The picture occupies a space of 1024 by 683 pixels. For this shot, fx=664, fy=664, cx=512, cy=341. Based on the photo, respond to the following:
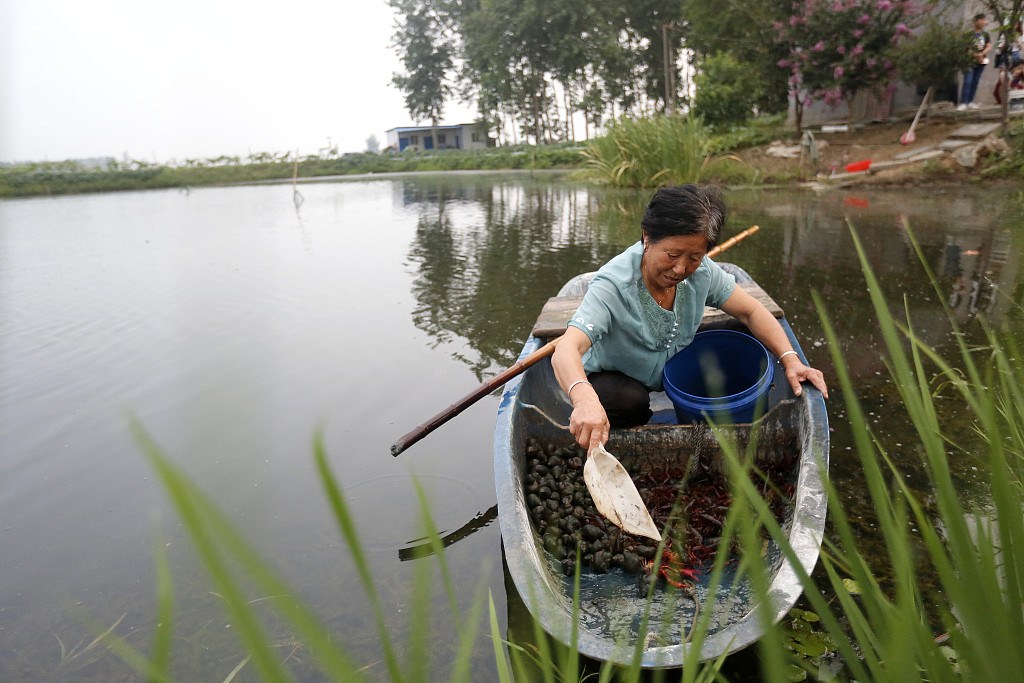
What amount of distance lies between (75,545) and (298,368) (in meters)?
1.98

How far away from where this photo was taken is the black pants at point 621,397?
268 cm

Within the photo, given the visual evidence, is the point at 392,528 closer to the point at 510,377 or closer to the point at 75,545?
the point at 510,377

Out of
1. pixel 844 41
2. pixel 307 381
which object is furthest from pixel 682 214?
pixel 844 41

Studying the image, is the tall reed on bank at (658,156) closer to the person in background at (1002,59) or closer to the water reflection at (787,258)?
the water reflection at (787,258)

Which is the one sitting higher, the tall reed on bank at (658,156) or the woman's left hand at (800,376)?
the tall reed on bank at (658,156)

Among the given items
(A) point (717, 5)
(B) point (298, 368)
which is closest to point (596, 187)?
(A) point (717, 5)

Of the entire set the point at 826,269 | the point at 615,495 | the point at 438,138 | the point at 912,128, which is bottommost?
the point at 826,269

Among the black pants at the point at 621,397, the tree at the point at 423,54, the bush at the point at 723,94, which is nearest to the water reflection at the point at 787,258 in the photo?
the black pants at the point at 621,397

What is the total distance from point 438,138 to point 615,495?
4750cm

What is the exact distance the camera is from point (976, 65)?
11102 millimetres

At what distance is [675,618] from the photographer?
6.38ft

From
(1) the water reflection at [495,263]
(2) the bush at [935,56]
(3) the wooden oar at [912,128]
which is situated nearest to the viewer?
(1) the water reflection at [495,263]

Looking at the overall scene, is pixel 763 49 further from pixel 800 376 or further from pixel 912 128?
pixel 800 376

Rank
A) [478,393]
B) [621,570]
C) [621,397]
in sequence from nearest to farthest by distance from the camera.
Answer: [621,570], [621,397], [478,393]
